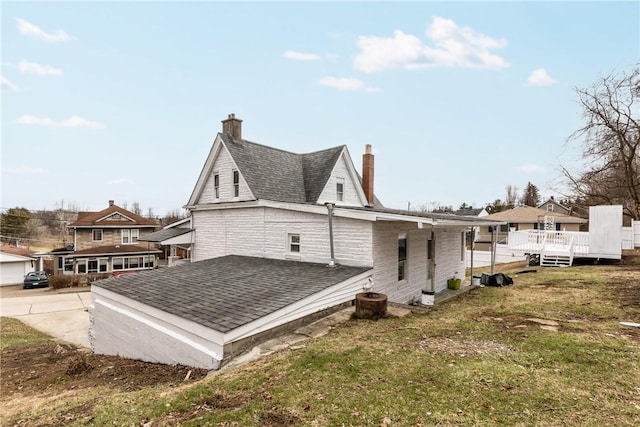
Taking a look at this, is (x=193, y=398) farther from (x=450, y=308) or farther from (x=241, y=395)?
(x=450, y=308)

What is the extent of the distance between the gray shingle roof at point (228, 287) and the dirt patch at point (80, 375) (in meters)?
1.23

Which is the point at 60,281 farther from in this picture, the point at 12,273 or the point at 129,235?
the point at 12,273

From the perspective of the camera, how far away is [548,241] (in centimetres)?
2170

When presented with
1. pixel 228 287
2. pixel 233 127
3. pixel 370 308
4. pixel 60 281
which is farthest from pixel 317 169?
pixel 60 281

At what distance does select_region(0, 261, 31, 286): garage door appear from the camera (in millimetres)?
35656

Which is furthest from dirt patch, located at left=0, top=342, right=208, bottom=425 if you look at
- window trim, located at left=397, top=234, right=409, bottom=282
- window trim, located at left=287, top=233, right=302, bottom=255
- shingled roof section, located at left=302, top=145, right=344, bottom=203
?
shingled roof section, located at left=302, top=145, right=344, bottom=203

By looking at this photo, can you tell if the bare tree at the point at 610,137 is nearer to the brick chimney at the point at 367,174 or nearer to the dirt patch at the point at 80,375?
the brick chimney at the point at 367,174

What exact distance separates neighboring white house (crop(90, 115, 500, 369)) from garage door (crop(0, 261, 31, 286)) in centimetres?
3344

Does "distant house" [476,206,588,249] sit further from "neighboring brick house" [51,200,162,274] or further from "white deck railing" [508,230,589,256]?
"neighboring brick house" [51,200,162,274]

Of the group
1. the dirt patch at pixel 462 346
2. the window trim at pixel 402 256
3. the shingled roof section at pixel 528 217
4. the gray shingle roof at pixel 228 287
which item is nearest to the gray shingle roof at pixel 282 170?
the gray shingle roof at pixel 228 287

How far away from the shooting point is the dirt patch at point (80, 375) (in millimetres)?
6430

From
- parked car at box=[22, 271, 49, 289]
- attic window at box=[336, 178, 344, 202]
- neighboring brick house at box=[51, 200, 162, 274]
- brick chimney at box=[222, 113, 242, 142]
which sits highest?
brick chimney at box=[222, 113, 242, 142]

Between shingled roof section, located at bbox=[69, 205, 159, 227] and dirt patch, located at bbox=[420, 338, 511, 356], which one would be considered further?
shingled roof section, located at bbox=[69, 205, 159, 227]

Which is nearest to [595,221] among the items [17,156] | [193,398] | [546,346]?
[546,346]
